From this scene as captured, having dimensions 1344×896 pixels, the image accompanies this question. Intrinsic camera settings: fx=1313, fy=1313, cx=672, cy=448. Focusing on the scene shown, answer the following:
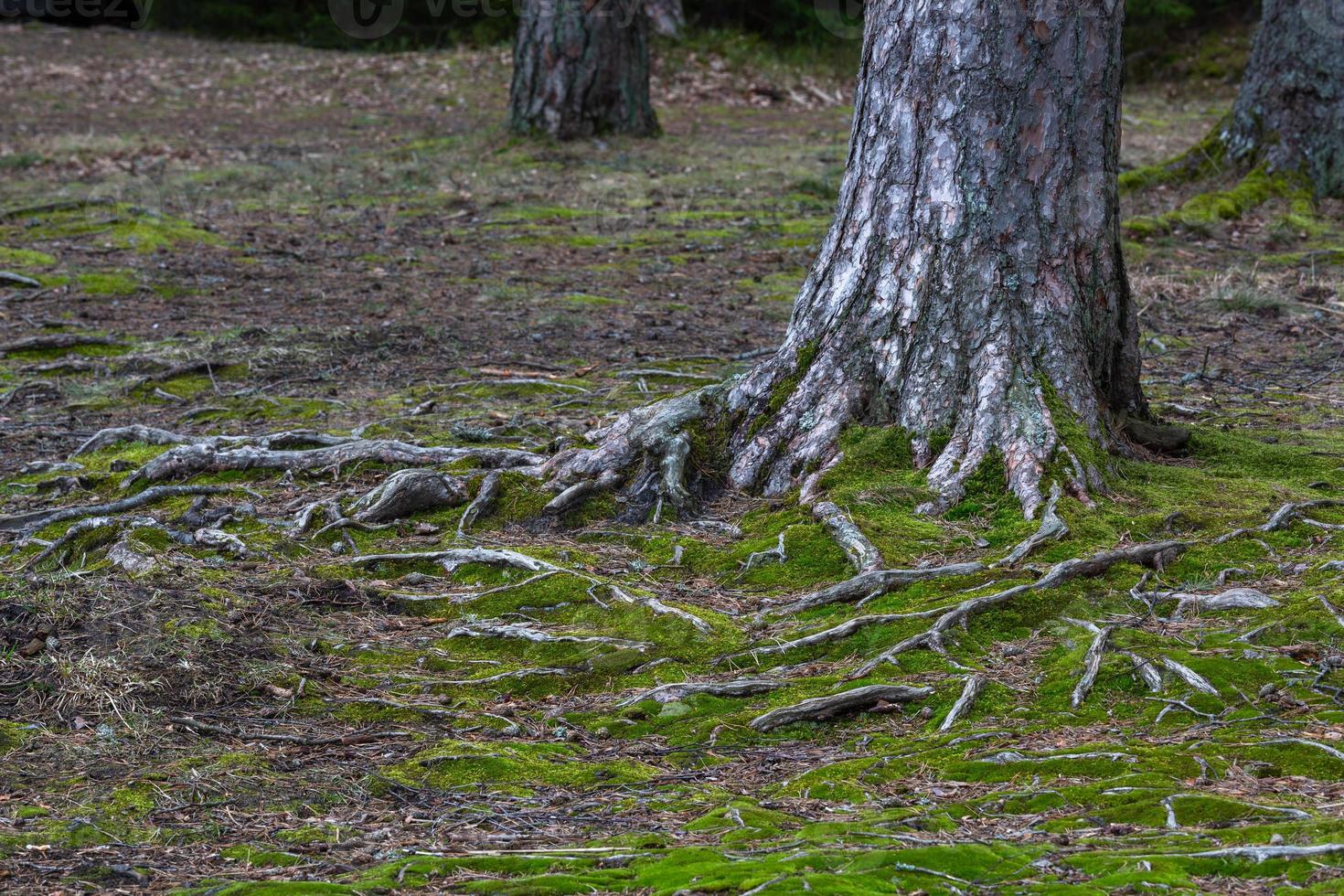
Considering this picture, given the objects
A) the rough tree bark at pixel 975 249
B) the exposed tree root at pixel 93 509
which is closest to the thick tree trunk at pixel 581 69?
the rough tree bark at pixel 975 249

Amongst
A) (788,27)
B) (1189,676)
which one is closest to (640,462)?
(1189,676)

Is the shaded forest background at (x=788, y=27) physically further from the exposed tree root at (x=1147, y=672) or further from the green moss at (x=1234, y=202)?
the exposed tree root at (x=1147, y=672)

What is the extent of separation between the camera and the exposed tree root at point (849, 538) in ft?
15.2

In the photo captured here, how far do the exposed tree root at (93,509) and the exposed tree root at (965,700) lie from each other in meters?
3.58

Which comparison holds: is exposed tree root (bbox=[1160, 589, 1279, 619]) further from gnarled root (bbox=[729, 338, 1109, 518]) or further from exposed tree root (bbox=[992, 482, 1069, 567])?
gnarled root (bbox=[729, 338, 1109, 518])

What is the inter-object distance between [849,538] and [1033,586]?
729 mm

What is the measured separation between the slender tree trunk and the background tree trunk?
56.8 ft

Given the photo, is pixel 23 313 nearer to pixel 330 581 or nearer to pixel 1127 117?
pixel 330 581

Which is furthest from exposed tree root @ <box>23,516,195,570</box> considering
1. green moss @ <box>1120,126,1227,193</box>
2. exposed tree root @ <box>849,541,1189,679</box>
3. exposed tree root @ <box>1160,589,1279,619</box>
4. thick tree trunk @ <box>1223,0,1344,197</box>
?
thick tree trunk @ <box>1223,0,1344,197</box>

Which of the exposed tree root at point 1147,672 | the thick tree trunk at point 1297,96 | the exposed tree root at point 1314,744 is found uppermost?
the thick tree trunk at point 1297,96

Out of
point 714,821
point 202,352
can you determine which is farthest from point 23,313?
point 714,821

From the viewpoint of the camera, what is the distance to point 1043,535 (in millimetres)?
4625

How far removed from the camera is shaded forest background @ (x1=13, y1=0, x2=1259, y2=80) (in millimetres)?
22734

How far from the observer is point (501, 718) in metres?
3.96
